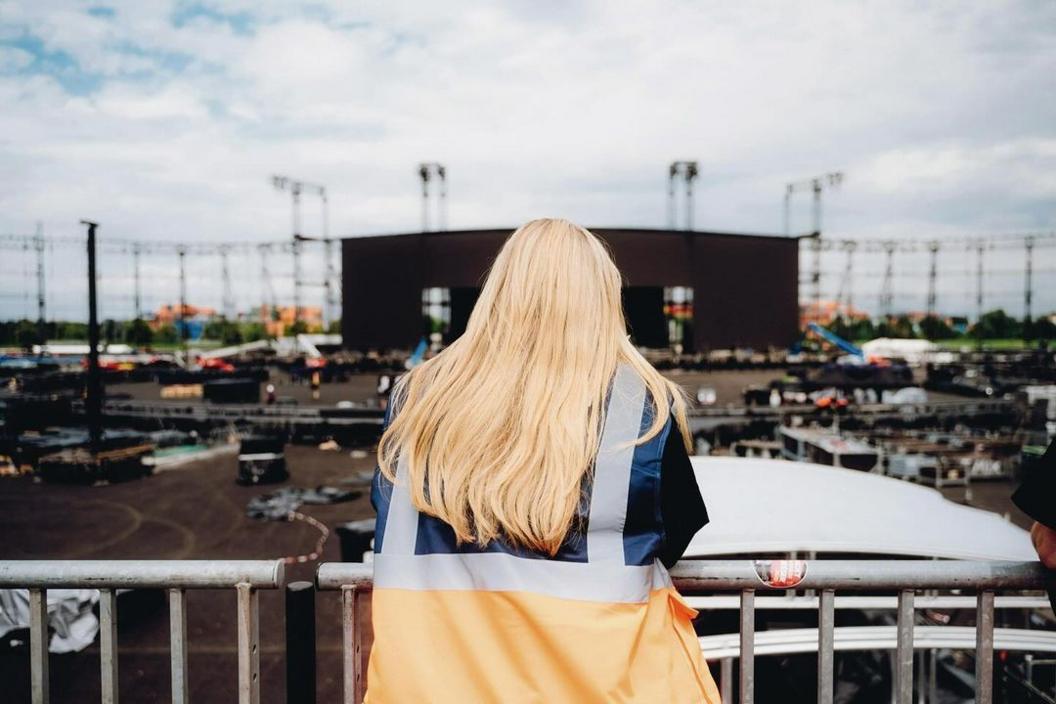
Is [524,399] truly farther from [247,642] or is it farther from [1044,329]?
[1044,329]

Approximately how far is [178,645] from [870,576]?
1.99m

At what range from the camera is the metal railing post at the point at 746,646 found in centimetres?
189

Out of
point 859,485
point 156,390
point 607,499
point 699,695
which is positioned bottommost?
point 156,390

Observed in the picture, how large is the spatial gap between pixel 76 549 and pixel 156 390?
107 ft

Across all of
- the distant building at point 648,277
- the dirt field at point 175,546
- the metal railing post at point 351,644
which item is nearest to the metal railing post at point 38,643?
the metal railing post at point 351,644

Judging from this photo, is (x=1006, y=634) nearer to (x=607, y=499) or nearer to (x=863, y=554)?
(x=863, y=554)

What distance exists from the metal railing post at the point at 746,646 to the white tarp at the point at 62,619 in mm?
8646

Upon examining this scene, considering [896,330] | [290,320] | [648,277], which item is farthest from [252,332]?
[896,330]

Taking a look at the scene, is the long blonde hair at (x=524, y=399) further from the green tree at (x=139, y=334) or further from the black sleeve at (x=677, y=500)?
the green tree at (x=139, y=334)

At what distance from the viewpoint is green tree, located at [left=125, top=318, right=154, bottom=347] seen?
8919 cm

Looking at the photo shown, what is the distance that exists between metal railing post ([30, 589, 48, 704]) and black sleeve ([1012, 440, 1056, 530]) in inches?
102

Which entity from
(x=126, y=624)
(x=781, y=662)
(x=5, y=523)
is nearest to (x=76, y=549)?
(x=5, y=523)

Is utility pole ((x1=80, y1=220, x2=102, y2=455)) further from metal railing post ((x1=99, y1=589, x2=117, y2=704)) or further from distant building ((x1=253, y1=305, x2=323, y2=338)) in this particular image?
distant building ((x1=253, y1=305, x2=323, y2=338))

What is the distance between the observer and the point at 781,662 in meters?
4.55
